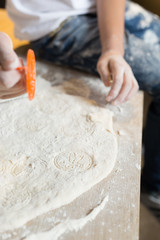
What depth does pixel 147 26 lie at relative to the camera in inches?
37.7

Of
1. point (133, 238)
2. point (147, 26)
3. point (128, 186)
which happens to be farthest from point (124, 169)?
point (147, 26)

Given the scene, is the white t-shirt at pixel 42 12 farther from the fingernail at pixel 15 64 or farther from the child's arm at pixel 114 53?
the fingernail at pixel 15 64

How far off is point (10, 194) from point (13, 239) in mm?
90

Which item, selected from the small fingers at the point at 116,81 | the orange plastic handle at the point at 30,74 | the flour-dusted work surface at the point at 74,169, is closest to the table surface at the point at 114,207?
the flour-dusted work surface at the point at 74,169

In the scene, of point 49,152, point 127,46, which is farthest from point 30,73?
point 127,46

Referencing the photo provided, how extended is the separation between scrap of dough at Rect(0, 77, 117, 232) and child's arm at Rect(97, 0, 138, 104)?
0.08 metres

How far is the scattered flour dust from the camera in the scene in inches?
18.3

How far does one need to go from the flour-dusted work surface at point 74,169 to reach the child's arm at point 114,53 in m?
0.06

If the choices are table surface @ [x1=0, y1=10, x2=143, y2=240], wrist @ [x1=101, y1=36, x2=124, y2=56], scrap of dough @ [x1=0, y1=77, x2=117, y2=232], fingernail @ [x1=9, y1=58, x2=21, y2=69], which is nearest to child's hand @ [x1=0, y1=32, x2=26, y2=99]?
fingernail @ [x1=9, y1=58, x2=21, y2=69]

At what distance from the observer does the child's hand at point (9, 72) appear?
48 cm

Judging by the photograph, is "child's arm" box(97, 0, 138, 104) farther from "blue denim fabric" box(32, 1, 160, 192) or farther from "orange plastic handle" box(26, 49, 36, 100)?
"orange plastic handle" box(26, 49, 36, 100)

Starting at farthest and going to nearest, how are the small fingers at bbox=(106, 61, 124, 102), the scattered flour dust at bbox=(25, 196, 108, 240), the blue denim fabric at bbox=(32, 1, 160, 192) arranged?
the blue denim fabric at bbox=(32, 1, 160, 192), the small fingers at bbox=(106, 61, 124, 102), the scattered flour dust at bbox=(25, 196, 108, 240)

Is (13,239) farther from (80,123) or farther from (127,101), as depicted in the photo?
(127,101)

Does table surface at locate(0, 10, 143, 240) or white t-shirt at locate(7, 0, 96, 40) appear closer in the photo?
table surface at locate(0, 10, 143, 240)
